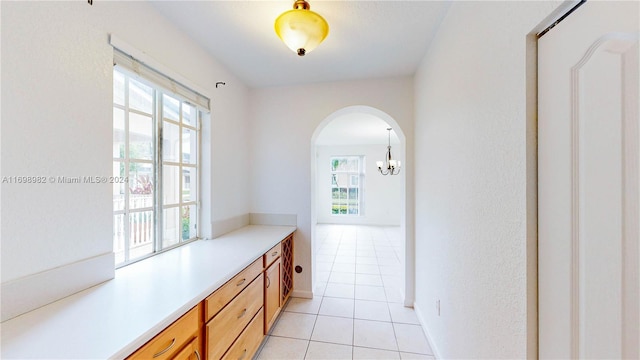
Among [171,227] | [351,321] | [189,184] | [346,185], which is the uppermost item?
[189,184]

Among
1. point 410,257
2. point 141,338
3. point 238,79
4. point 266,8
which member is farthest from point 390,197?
point 141,338

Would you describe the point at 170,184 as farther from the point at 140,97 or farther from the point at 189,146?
the point at 140,97

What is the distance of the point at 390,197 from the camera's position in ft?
22.6

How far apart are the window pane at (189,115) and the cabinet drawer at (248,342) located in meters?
1.71

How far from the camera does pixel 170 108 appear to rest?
1.81 m

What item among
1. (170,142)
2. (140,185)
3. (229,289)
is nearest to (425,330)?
(229,289)

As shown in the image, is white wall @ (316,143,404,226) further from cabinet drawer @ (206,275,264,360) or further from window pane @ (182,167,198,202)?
cabinet drawer @ (206,275,264,360)

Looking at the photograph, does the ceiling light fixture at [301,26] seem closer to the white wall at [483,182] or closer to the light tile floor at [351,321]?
the white wall at [483,182]

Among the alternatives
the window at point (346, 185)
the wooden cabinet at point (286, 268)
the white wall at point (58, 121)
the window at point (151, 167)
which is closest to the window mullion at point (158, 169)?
the window at point (151, 167)

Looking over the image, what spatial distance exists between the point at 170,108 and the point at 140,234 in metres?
0.97

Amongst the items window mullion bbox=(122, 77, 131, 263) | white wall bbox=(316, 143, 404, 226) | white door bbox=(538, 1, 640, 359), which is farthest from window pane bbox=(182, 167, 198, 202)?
white wall bbox=(316, 143, 404, 226)

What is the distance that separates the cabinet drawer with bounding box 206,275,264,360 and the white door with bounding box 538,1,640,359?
1416mm

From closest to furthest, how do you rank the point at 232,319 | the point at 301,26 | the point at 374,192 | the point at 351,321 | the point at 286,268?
the point at 301,26
the point at 232,319
the point at 351,321
the point at 286,268
the point at 374,192

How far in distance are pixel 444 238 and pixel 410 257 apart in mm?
960
